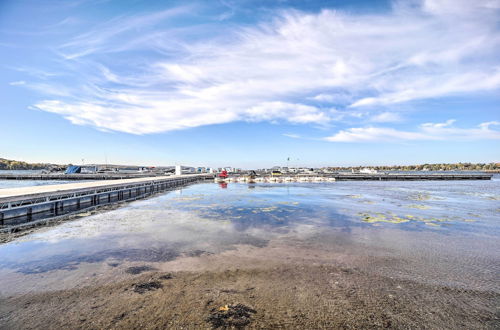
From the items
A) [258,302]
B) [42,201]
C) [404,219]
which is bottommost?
[404,219]

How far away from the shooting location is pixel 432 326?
4461 millimetres

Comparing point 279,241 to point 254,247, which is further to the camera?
point 279,241

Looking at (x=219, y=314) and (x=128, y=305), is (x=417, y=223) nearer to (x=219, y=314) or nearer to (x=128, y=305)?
(x=219, y=314)

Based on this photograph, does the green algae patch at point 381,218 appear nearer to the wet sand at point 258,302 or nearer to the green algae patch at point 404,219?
the green algae patch at point 404,219

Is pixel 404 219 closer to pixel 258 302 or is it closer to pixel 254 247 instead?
pixel 254 247

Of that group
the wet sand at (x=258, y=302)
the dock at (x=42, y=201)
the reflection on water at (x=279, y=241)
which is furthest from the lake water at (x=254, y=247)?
the dock at (x=42, y=201)

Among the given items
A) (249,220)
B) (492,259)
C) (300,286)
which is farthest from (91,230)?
(492,259)

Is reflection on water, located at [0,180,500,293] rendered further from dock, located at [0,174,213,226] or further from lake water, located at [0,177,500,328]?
dock, located at [0,174,213,226]

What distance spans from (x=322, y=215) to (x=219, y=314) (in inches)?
485

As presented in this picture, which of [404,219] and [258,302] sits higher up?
[258,302]

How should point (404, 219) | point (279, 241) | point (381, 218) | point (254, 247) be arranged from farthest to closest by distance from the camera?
point (381, 218)
point (404, 219)
point (279, 241)
point (254, 247)

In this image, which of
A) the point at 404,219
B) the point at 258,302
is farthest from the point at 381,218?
the point at 258,302

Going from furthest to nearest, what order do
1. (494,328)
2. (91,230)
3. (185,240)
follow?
(91,230)
(185,240)
(494,328)

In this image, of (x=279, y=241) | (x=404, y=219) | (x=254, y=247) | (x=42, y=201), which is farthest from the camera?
(x=42, y=201)
